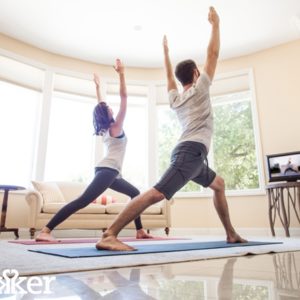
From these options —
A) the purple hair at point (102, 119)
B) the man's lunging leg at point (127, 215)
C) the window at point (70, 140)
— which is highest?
the window at point (70, 140)

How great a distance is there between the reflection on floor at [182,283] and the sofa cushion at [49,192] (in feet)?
10.5

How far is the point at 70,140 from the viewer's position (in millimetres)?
5348

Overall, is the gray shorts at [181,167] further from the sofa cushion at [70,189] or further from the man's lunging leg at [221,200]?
the sofa cushion at [70,189]

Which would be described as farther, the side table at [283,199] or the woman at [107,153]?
the side table at [283,199]

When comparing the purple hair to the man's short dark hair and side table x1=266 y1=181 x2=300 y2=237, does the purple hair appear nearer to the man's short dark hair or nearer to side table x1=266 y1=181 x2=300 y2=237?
the man's short dark hair

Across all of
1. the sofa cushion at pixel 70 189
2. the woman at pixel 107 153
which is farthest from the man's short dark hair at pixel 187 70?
the sofa cushion at pixel 70 189

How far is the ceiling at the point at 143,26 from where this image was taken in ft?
13.9

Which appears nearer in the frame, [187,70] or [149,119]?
[187,70]

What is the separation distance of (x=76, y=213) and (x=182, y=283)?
315 cm

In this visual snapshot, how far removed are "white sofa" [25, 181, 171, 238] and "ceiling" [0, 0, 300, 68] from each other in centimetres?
244

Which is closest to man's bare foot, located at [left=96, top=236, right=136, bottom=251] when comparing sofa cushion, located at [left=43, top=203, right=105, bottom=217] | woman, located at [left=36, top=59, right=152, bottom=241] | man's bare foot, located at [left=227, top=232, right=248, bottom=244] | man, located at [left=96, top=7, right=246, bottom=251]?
man, located at [left=96, top=7, right=246, bottom=251]

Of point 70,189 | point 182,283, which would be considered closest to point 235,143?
point 70,189

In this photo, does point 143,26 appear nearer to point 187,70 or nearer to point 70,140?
point 70,140

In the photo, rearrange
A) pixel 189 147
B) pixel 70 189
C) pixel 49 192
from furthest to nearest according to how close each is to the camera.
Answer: pixel 70 189, pixel 49 192, pixel 189 147
